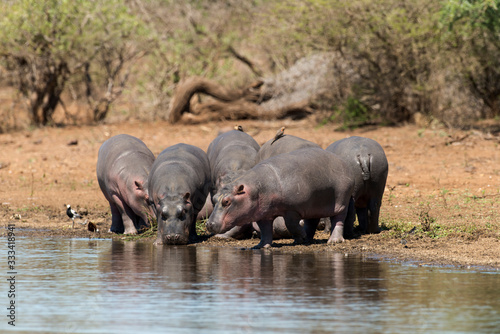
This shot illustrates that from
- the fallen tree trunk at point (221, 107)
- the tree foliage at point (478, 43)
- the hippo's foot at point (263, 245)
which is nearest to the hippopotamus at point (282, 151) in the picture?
the hippo's foot at point (263, 245)

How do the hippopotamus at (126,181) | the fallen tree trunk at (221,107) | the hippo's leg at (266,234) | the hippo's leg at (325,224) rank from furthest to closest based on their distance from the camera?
the fallen tree trunk at (221,107), the hippopotamus at (126,181), the hippo's leg at (325,224), the hippo's leg at (266,234)

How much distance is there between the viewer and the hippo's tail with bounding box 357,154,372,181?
384 inches

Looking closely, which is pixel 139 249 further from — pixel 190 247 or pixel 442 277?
pixel 442 277

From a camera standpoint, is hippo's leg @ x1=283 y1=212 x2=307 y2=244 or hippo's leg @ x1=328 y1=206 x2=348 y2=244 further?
hippo's leg @ x1=328 y1=206 x2=348 y2=244

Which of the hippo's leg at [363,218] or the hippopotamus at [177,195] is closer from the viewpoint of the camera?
the hippopotamus at [177,195]

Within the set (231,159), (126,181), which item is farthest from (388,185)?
(126,181)

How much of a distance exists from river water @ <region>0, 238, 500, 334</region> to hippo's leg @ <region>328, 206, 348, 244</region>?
0.59 m

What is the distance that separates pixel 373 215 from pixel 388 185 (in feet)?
12.7

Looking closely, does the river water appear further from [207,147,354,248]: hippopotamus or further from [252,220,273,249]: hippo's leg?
[207,147,354,248]: hippopotamus

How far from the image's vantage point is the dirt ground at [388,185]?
8984mm

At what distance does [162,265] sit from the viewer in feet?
26.2

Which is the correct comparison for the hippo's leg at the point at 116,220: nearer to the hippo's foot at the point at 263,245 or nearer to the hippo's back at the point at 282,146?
the hippo's back at the point at 282,146

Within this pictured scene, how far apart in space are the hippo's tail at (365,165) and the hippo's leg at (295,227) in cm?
115

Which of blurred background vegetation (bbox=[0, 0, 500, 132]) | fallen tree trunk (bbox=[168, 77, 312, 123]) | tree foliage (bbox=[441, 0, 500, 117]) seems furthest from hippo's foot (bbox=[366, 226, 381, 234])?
fallen tree trunk (bbox=[168, 77, 312, 123])
